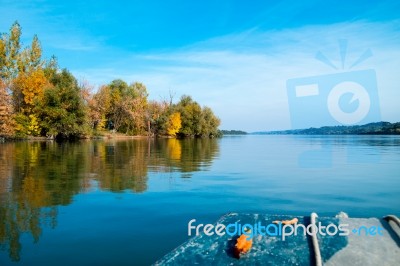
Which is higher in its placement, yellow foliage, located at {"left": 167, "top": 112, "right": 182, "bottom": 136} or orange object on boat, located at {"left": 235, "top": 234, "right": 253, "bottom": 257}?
yellow foliage, located at {"left": 167, "top": 112, "right": 182, "bottom": 136}

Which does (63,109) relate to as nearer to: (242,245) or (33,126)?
(33,126)

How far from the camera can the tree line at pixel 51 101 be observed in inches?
1965

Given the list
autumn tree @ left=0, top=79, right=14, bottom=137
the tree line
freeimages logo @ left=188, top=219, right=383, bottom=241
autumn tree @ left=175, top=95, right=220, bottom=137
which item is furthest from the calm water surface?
autumn tree @ left=175, top=95, right=220, bottom=137

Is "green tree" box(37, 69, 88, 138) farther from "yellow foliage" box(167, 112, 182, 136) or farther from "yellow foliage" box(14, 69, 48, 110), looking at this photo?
"yellow foliage" box(167, 112, 182, 136)

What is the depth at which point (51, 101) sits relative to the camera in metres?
51.0

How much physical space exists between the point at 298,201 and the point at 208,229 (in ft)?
21.3

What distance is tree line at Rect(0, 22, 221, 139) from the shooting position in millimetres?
49906

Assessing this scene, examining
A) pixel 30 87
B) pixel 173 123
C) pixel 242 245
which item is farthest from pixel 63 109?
pixel 242 245

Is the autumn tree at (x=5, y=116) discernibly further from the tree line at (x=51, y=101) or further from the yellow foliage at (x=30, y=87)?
→ the yellow foliage at (x=30, y=87)

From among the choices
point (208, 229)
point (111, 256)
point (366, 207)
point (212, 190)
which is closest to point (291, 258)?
point (208, 229)

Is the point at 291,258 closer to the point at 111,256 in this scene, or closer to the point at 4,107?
the point at 111,256

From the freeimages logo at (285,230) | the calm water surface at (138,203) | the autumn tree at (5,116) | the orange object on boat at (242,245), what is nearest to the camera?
the orange object on boat at (242,245)

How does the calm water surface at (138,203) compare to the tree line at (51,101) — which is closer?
the calm water surface at (138,203)

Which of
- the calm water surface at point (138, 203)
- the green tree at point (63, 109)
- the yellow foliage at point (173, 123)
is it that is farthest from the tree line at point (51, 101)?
the calm water surface at point (138, 203)
